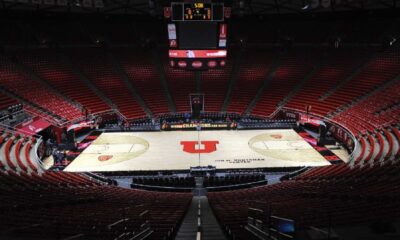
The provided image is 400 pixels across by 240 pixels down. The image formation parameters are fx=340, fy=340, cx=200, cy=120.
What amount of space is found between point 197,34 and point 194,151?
8.40 m

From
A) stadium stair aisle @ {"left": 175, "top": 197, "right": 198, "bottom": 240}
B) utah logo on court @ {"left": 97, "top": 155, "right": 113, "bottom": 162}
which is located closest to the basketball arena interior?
stadium stair aisle @ {"left": 175, "top": 197, "right": 198, "bottom": 240}

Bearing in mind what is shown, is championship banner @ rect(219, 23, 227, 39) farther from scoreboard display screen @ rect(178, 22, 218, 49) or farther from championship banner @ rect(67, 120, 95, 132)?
championship banner @ rect(67, 120, 95, 132)

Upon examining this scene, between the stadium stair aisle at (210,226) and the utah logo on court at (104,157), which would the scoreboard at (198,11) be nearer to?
the utah logo on court at (104,157)

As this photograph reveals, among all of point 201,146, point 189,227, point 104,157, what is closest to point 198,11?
point 201,146

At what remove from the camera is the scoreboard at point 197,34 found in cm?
2106

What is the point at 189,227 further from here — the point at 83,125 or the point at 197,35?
the point at 83,125

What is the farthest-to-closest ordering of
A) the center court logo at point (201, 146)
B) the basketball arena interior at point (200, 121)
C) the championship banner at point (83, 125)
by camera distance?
the championship banner at point (83, 125) < the center court logo at point (201, 146) < the basketball arena interior at point (200, 121)

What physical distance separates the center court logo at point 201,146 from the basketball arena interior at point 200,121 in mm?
230

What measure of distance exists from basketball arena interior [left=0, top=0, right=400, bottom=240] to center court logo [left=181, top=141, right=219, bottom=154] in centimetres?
23

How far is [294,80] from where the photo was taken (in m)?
36.3

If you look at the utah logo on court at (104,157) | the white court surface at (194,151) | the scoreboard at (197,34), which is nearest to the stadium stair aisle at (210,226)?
the white court surface at (194,151)

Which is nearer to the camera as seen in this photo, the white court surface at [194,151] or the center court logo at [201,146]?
the white court surface at [194,151]

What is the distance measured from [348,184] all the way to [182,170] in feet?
35.4

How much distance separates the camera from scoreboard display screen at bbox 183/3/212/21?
68.9 feet
